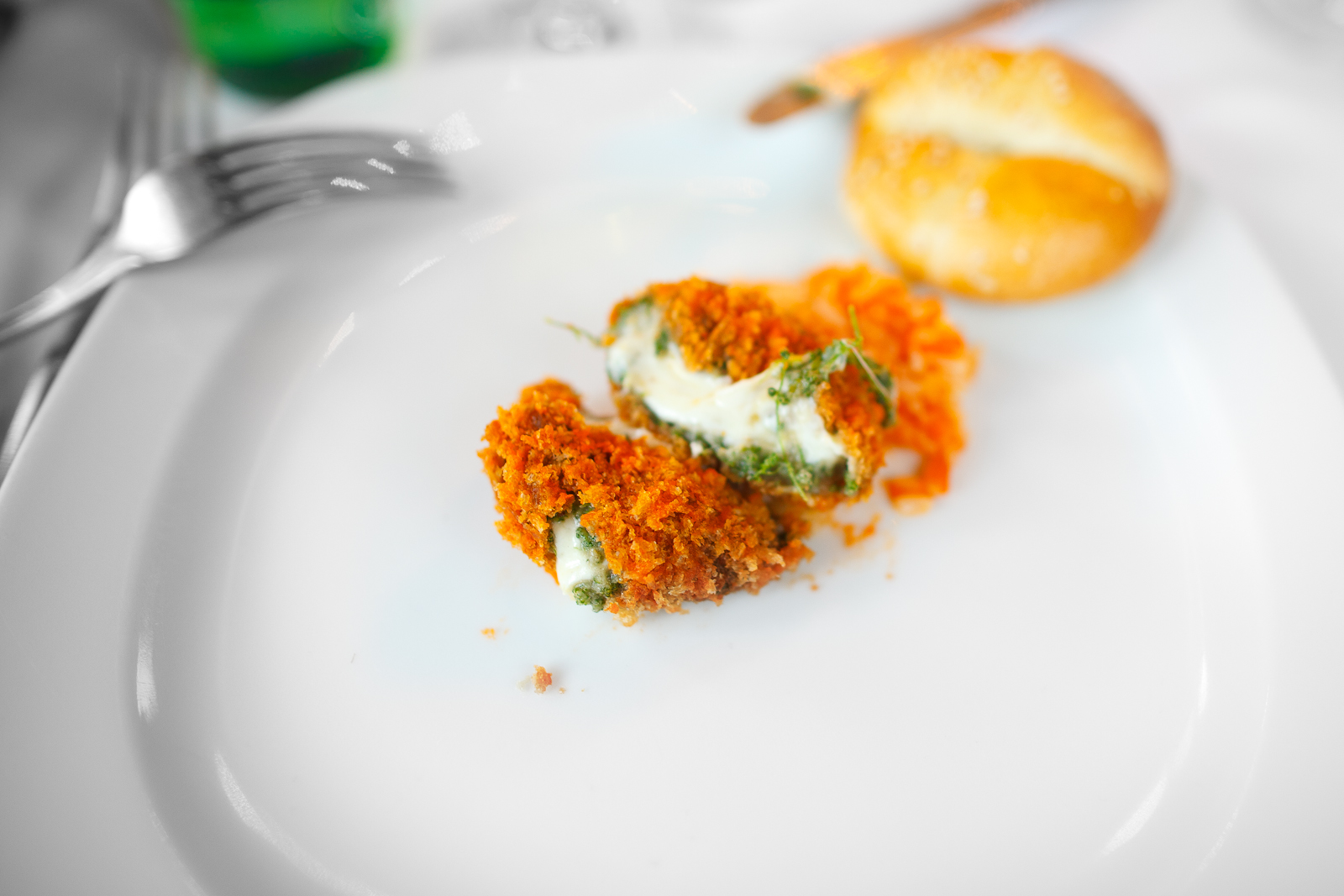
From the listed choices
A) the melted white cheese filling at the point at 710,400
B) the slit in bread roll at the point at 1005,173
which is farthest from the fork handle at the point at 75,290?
the slit in bread roll at the point at 1005,173

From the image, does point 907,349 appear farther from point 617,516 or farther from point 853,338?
point 617,516

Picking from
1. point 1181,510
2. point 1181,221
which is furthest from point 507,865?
point 1181,221

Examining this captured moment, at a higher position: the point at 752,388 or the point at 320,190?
the point at 320,190

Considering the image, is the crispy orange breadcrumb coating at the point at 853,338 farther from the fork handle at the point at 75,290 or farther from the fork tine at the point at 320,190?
the fork handle at the point at 75,290

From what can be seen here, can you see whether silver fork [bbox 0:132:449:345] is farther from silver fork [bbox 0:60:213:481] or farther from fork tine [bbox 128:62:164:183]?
fork tine [bbox 128:62:164:183]

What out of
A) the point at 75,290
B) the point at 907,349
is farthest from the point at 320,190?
the point at 907,349

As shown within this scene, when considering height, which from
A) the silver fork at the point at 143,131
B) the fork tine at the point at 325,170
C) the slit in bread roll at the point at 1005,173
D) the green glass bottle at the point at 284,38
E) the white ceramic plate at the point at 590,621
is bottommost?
the white ceramic plate at the point at 590,621
